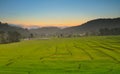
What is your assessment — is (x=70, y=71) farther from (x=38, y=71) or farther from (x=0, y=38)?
(x=0, y=38)

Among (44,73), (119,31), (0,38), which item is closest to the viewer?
(44,73)

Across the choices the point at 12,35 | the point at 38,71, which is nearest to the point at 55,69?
the point at 38,71

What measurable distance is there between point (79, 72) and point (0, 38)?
347 feet

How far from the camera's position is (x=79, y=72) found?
32.8 metres

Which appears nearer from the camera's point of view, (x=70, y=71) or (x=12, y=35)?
(x=70, y=71)

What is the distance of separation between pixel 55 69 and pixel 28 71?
11.4ft

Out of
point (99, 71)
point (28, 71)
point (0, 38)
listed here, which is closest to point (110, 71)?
point (99, 71)

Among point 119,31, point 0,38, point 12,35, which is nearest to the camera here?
point 0,38

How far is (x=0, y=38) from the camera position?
134 m

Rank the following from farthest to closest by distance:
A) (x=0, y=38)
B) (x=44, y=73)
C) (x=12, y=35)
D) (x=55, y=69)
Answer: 1. (x=12, y=35)
2. (x=0, y=38)
3. (x=55, y=69)
4. (x=44, y=73)

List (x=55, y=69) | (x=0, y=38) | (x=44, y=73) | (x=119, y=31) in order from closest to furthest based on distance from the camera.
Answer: (x=44, y=73) → (x=55, y=69) → (x=0, y=38) → (x=119, y=31)

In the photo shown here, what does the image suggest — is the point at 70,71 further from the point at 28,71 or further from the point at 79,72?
the point at 28,71

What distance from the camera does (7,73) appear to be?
32.3m

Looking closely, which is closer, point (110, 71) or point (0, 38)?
point (110, 71)
